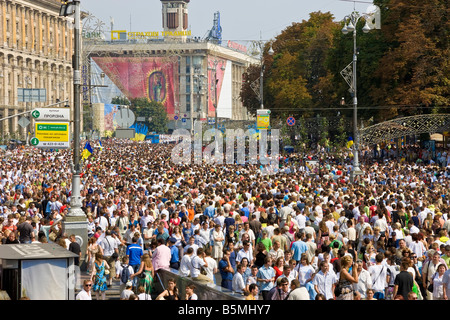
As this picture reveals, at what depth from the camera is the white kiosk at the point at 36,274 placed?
1106 centimetres

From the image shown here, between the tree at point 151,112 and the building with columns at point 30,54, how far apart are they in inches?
734

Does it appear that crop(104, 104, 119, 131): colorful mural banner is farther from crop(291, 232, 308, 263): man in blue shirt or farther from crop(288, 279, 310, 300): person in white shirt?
crop(288, 279, 310, 300): person in white shirt

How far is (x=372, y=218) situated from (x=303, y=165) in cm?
2752

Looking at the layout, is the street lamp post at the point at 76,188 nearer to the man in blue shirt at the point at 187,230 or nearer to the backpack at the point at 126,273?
the man in blue shirt at the point at 187,230

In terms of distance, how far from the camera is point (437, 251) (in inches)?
551

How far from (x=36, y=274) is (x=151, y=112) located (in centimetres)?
13437

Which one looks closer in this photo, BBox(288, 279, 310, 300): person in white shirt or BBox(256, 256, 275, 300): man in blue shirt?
BBox(288, 279, 310, 300): person in white shirt

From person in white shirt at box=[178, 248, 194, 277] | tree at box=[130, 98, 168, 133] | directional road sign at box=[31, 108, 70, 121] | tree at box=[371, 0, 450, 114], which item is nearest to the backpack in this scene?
person in white shirt at box=[178, 248, 194, 277]

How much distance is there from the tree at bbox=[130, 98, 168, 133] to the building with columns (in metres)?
18.6

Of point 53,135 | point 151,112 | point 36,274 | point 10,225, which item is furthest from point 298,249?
point 151,112

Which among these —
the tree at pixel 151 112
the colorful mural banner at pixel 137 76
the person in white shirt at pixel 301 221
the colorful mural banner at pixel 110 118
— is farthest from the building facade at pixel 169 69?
the person in white shirt at pixel 301 221

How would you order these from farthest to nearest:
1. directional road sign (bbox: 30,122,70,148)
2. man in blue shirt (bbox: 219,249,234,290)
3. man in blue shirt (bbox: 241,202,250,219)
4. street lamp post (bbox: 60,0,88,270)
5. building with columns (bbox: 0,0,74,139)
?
building with columns (bbox: 0,0,74,139)
directional road sign (bbox: 30,122,70,148)
man in blue shirt (bbox: 241,202,250,219)
street lamp post (bbox: 60,0,88,270)
man in blue shirt (bbox: 219,249,234,290)

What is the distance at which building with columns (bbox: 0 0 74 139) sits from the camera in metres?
105
